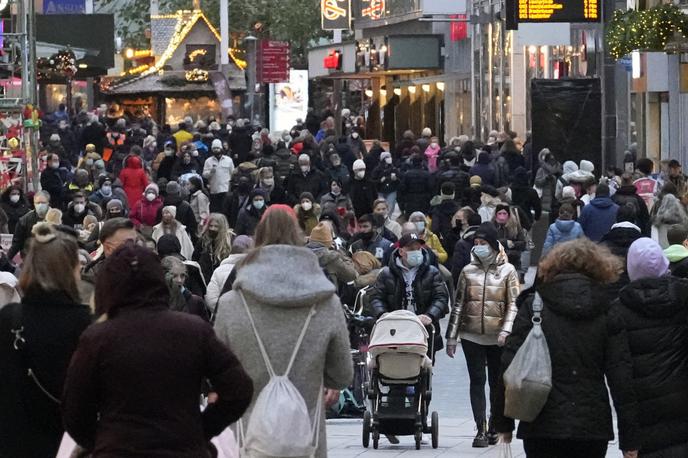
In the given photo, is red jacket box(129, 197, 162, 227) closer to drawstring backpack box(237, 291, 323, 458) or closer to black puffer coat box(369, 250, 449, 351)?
black puffer coat box(369, 250, 449, 351)

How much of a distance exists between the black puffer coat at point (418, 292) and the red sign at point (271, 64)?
132 ft

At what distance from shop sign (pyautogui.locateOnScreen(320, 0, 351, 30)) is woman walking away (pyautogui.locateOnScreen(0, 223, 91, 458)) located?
205 ft

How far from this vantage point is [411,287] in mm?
14305

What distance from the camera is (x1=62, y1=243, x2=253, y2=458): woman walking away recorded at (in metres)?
6.23

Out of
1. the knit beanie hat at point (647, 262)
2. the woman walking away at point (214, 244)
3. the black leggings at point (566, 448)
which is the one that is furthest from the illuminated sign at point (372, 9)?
the black leggings at point (566, 448)

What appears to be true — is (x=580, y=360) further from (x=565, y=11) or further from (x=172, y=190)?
(x=565, y=11)

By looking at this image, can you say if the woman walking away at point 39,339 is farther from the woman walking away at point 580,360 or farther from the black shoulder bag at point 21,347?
the woman walking away at point 580,360

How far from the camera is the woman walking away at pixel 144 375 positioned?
6227 mm

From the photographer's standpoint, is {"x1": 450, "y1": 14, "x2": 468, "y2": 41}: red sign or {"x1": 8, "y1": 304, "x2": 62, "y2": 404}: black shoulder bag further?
{"x1": 450, "y1": 14, "x2": 468, "y2": 41}: red sign

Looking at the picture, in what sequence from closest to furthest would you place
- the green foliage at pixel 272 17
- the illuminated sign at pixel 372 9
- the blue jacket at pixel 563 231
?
the blue jacket at pixel 563 231 < the illuminated sign at pixel 372 9 < the green foliage at pixel 272 17

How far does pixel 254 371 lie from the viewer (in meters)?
8.11

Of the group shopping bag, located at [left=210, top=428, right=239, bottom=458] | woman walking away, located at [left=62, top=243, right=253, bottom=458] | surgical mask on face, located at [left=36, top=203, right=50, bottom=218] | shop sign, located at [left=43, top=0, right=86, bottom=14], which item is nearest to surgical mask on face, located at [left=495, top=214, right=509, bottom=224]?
surgical mask on face, located at [left=36, top=203, right=50, bottom=218]

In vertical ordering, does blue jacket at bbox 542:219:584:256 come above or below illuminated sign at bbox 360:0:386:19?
below

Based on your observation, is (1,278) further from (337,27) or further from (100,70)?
(337,27)
